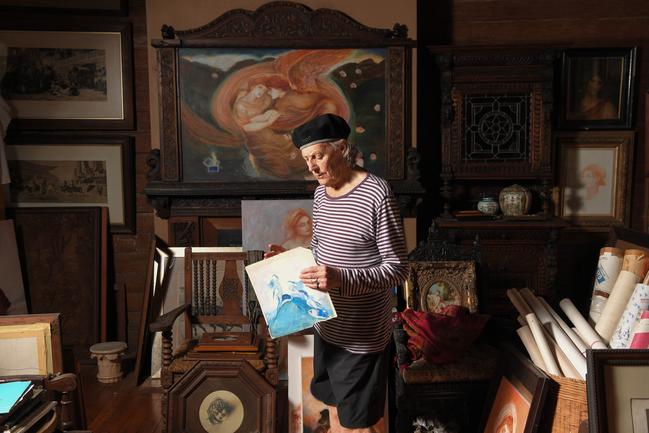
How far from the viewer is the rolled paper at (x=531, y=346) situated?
2.61 meters

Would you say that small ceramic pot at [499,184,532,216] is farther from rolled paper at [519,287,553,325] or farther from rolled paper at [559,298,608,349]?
rolled paper at [559,298,608,349]

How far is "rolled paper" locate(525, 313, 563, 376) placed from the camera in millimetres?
2525

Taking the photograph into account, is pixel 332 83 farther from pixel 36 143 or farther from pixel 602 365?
pixel 602 365

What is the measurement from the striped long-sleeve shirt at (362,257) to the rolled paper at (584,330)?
3.40 feet

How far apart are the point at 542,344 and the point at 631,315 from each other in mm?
382

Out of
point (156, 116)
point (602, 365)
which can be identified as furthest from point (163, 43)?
point (602, 365)

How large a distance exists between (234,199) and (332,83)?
41.8 inches

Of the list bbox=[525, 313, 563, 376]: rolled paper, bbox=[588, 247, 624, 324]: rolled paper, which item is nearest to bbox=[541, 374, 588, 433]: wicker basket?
bbox=[525, 313, 563, 376]: rolled paper

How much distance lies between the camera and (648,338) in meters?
2.38

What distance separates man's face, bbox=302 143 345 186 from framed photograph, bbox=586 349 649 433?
1.14 metres

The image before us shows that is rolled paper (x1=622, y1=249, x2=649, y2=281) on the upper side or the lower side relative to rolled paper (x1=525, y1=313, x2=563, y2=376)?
upper

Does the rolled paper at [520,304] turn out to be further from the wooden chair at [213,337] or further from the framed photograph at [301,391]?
the wooden chair at [213,337]

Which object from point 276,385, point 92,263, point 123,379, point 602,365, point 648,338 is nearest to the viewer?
point 602,365

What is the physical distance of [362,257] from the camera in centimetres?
210
